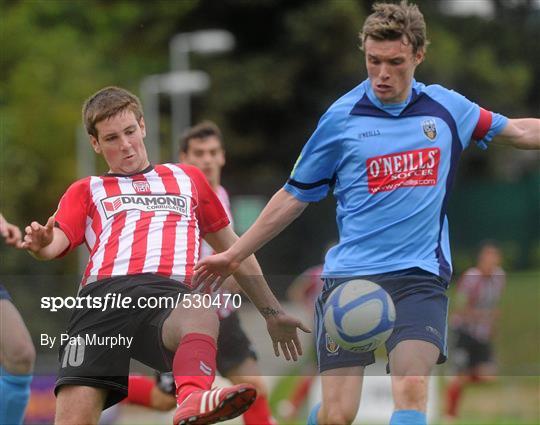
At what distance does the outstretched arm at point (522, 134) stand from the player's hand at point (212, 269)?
1.46m

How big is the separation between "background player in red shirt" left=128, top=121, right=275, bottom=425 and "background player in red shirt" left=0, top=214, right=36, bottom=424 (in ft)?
3.74

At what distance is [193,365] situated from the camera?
5.43 meters

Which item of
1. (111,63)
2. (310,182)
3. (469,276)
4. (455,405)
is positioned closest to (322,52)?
(111,63)

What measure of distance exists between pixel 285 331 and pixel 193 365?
36.2 inches

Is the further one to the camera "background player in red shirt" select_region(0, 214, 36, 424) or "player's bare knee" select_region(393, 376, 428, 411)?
"background player in red shirt" select_region(0, 214, 36, 424)

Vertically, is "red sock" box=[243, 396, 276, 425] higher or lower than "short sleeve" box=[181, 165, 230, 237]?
lower

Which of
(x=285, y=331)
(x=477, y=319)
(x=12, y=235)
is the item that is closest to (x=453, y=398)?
(x=477, y=319)

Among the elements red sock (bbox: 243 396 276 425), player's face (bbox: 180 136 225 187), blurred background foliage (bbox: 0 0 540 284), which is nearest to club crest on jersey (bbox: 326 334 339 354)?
red sock (bbox: 243 396 276 425)

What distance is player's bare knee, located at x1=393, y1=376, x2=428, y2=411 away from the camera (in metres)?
5.55

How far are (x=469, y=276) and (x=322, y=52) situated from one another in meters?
12.9

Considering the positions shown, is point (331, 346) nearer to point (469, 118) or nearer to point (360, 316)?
point (360, 316)

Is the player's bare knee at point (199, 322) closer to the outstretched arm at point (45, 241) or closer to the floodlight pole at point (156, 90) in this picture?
the outstretched arm at point (45, 241)

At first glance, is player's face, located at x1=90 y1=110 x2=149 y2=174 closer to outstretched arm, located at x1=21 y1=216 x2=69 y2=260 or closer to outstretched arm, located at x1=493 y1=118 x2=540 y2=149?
outstretched arm, located at x1=21 y1=216 x2=69 y2=260

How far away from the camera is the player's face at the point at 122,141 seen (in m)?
5.91
